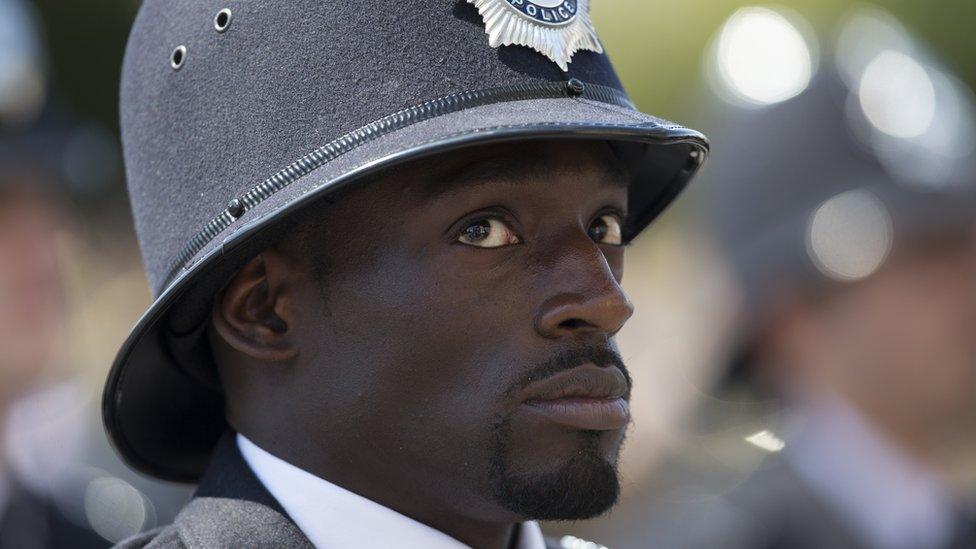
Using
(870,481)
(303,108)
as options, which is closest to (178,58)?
(303,108)

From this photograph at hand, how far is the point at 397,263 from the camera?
2.57 meters

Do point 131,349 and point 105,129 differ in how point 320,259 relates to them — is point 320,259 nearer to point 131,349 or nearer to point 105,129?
point 131,349

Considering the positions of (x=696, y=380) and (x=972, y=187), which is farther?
(x=696, y=380)

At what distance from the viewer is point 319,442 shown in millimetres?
2656

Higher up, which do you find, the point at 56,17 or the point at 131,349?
the point at 131,349

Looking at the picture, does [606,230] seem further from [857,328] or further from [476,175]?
[857,328]

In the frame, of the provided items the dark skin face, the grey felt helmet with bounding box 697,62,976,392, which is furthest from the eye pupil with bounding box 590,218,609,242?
the grey felt helmet with bounding box 697,62,976,392

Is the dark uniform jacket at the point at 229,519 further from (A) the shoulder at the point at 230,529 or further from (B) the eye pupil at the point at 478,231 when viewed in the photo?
(B) the eye pupil at the point at 478,231

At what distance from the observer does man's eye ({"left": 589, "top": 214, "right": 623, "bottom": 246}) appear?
2.81 meters

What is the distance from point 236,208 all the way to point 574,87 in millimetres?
620

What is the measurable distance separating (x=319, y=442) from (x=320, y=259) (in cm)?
32

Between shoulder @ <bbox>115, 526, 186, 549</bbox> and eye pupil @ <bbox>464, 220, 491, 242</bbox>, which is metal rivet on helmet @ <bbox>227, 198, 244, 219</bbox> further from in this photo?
shoulder @ <bbox>115, 526, 186, 549</bbox>

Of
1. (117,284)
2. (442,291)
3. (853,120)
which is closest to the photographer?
(442,291)

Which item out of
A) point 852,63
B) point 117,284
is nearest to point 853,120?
point 852,63
